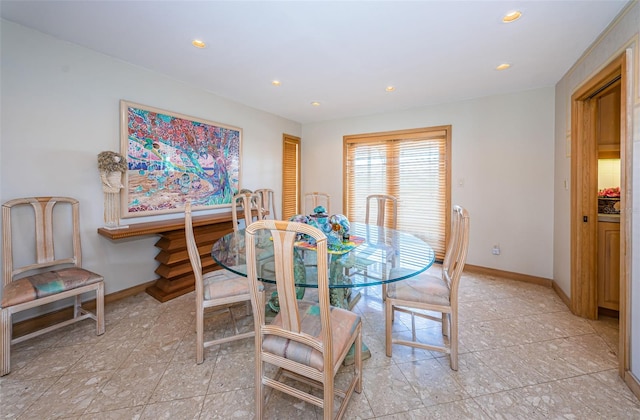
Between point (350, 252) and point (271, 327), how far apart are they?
0.88 meters

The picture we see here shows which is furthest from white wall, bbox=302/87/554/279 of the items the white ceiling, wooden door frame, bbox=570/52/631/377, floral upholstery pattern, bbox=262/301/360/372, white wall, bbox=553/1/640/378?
floral upholstery pattern, bbox=262/301/360/372

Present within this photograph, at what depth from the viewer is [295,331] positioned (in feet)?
4.05

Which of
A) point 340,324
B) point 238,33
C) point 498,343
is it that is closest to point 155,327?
point 340,324

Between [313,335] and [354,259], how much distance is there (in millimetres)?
711

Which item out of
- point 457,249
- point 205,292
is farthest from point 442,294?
point 205,292

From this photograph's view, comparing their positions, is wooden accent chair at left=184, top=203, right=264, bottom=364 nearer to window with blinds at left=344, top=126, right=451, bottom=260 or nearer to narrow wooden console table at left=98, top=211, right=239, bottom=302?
narrow wooden console table at left=98, top=211, right=239, bottom=302

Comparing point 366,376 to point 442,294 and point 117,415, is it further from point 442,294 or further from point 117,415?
point 117,415

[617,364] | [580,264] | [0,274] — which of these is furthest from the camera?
[580,264]

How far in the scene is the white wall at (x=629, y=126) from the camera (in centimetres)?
157

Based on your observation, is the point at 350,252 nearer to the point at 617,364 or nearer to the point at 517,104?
Result: the point at 617,364

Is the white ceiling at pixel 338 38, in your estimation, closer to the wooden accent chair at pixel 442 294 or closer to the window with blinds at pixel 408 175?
the window with blinds at pixel 408 175

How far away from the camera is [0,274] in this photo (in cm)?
199

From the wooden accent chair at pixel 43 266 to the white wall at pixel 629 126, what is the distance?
376 cm

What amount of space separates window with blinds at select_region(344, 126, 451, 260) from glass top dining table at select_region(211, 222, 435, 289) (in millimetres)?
1696
